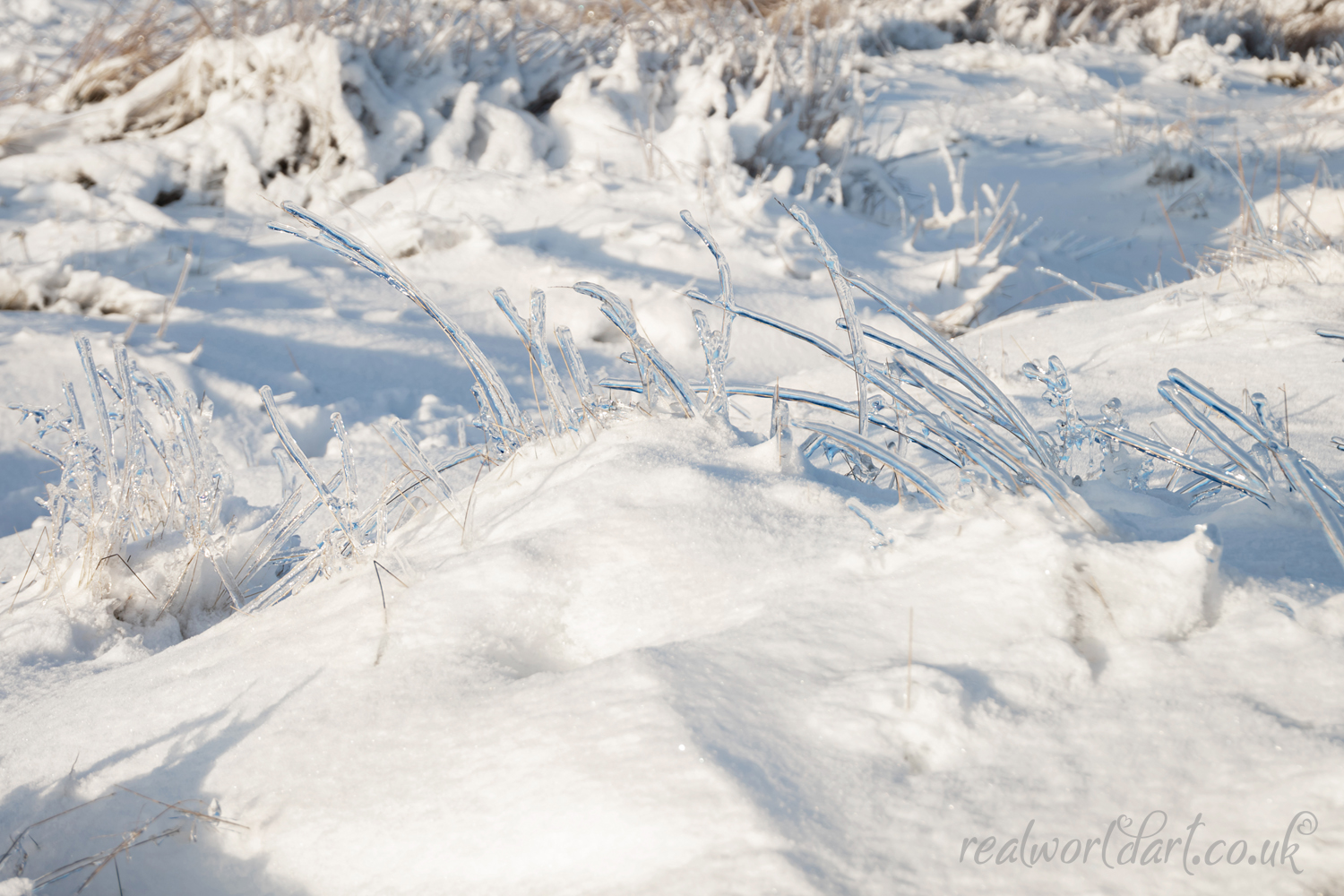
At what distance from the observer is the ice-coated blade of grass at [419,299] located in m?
1.26

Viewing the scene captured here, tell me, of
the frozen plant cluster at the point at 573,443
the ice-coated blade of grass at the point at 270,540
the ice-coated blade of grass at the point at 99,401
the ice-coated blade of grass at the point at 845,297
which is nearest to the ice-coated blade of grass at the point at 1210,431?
the frozen plant cluster at the point at 573,443

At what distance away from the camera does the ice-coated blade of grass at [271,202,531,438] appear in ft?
4.12

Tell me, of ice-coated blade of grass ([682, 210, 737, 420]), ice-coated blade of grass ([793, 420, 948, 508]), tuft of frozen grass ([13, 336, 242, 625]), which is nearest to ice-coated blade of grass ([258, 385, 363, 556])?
tuft of frozen grass ([13, 336, 242, 625])

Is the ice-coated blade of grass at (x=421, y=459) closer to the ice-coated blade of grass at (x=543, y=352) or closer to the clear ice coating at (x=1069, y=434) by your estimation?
the ice-coated blade of grass at (x=543, y=352)

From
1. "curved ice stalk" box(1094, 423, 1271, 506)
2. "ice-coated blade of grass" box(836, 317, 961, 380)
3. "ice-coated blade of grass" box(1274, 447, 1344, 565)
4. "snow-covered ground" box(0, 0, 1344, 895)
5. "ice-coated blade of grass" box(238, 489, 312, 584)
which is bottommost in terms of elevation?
"ice-coated blade of grass" box(238, 489, 312, 584)

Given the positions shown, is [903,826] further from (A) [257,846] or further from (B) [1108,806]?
(A) [257,846]

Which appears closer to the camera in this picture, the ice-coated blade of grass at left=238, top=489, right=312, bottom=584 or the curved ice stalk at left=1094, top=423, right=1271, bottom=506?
the curved ice stalk at left=1094, top=423, right=1271, bottom=506

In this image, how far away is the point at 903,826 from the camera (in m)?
0.74

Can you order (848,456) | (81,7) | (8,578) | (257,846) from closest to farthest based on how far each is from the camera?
(257,846)
(848,456)
(8,578)
(81,7)

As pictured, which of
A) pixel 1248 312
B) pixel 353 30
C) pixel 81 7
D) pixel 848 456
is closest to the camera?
pixel 848 456

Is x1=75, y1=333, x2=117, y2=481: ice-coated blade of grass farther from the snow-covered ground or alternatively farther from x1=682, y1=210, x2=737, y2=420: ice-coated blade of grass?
x1=682, y1=210, x2=737, y2=420: ice-coated blade of grass

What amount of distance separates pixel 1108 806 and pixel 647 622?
0.53m

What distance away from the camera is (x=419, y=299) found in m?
1.38

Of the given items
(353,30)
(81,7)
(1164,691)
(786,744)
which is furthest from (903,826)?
(81,7)
